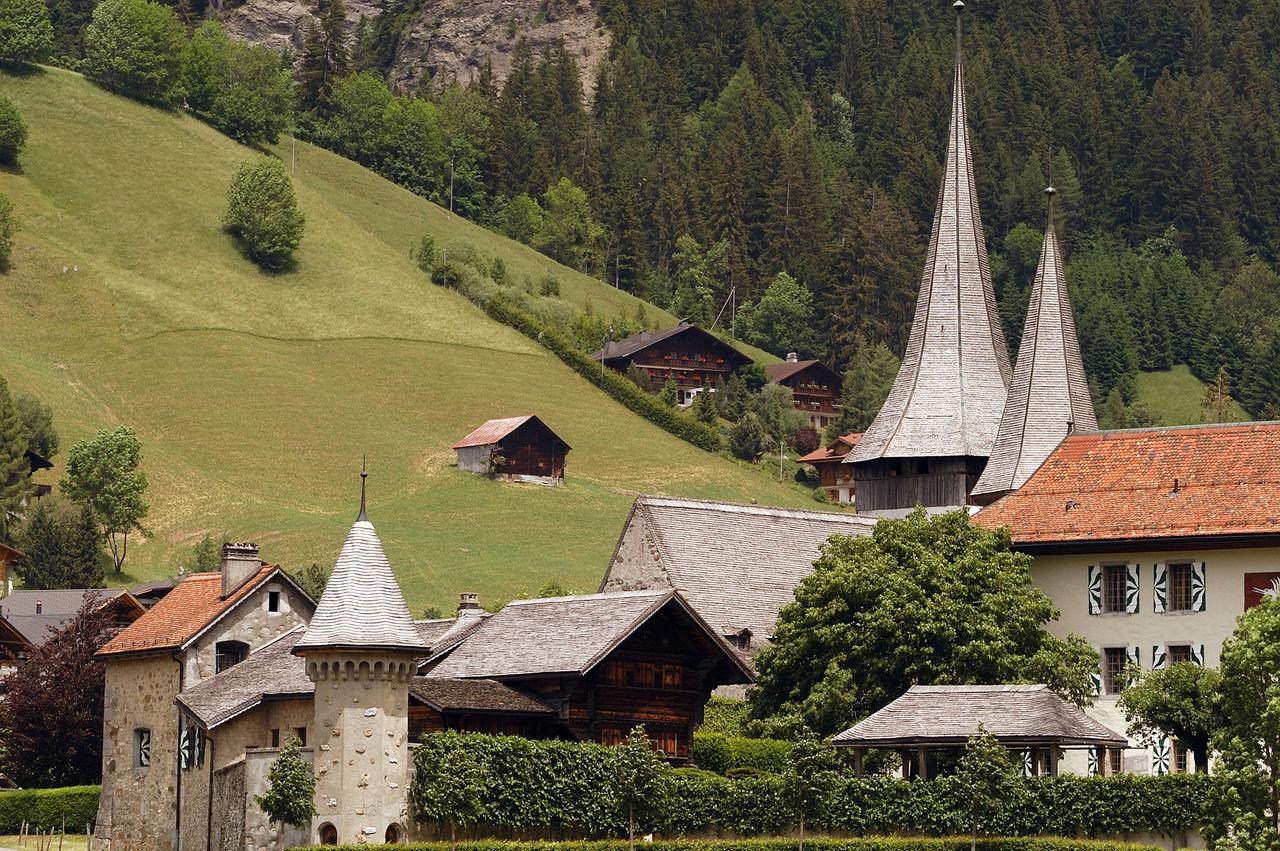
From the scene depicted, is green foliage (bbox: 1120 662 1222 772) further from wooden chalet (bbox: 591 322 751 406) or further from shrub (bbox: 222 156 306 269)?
shrub (bbox: 222 156 306 269)

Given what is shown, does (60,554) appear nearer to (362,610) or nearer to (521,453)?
(521,453)

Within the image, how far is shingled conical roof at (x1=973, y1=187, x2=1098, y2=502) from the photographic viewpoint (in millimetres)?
77500

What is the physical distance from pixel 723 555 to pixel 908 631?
14414 mm

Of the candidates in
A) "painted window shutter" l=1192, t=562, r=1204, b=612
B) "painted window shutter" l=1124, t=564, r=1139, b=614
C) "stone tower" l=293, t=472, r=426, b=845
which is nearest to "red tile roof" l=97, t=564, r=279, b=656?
"stone tower" l=293, t=472, r=426, b=845

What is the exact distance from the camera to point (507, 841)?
46844 millimetres

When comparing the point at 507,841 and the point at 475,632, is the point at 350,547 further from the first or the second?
the point at 475,632

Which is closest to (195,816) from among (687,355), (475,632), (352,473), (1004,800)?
(475,632)

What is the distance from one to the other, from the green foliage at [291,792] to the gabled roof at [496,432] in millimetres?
96927

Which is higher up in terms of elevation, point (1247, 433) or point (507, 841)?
point (1247, 433)

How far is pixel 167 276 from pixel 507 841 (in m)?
138

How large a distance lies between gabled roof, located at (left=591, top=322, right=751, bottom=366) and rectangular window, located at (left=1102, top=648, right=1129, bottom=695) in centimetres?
12403

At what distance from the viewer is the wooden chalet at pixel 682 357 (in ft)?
623

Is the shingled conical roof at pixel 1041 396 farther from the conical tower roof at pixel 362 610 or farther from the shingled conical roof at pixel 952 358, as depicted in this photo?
the conical tower roof at pixel 362 610

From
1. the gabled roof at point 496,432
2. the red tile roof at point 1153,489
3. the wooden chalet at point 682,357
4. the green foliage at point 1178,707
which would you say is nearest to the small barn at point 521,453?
the gabled roof at point 496,432
